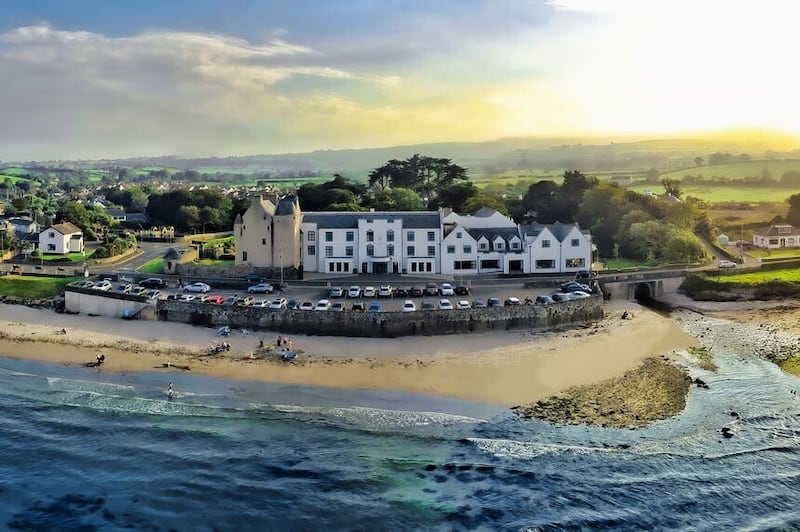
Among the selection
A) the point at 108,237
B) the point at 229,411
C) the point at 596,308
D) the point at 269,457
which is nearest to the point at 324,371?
the point at 229,411

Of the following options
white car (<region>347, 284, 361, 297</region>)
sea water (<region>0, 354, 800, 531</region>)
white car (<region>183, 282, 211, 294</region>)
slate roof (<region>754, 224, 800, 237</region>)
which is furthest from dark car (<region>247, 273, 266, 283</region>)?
slate roof (<region>754, 224, 800, 237</region>)

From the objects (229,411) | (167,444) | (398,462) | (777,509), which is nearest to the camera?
(777,509)

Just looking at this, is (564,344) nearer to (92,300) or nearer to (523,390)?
(523,390)

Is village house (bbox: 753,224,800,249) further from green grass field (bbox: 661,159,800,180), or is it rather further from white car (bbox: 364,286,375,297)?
green grass field (bbox: 661,159,800,180)

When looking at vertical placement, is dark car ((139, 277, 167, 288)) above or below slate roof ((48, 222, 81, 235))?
below

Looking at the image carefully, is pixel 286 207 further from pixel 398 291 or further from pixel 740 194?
pixel 740 194

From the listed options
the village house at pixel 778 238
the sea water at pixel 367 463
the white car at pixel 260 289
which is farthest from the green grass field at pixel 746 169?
the sea water at pixel 367 463
